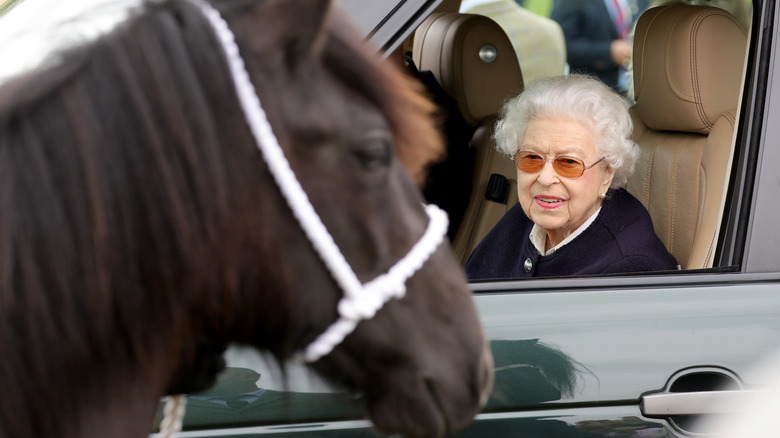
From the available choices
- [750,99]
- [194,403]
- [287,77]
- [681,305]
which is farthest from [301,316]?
[750,99]

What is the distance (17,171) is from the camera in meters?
0.86

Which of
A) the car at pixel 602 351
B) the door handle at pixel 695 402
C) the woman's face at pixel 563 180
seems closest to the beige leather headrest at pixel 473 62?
the woman's face at pixel 563 180

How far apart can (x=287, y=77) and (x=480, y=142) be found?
2.25m

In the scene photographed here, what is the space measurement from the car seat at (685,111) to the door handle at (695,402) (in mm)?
591

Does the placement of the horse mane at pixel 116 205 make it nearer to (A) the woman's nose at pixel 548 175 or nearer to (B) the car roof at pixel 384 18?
(B) the car roof at pixel 384 18

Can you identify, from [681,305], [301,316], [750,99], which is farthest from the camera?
[750,99]

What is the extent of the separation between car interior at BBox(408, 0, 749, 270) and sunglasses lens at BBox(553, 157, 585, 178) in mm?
325

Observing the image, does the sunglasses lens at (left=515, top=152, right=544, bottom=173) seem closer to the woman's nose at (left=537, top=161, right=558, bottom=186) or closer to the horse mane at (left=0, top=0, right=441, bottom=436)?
the woman's nose at (left=537, top=161, right=558, bottom=186)

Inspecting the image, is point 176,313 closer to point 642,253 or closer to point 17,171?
point 17,171

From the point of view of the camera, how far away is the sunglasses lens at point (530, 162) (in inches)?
93.0

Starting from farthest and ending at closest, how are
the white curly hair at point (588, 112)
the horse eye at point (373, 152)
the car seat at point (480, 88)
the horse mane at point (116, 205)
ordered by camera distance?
the car seat at point (480, 88), the white curly hair at point (588, 112), the horse eye at point (373, 152), the horse mane at point (116, 205)

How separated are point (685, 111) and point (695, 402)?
109cm

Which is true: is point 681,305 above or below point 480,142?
below

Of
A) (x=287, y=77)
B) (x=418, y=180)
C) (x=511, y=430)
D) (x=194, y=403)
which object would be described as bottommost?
(x=511, y=430)
